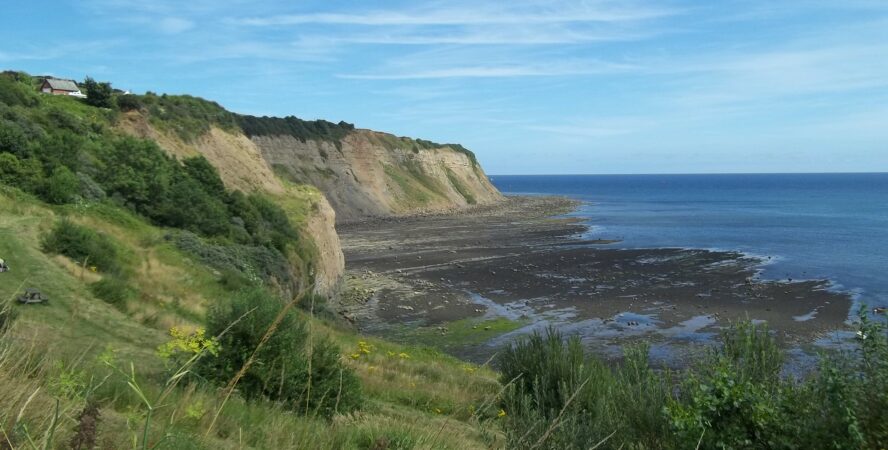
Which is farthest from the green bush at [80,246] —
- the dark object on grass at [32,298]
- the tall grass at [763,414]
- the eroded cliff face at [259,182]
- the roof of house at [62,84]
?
the roof of house at [62,84]

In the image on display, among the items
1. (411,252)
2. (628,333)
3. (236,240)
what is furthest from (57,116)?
(411,252)

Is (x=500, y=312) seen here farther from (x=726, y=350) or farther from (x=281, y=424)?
(x=281, y=424)

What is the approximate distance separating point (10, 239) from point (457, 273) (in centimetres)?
3441

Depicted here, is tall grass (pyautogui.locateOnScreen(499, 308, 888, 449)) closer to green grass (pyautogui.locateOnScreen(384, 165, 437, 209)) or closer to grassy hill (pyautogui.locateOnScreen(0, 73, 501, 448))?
grassy hill (pyautogui.locateOnScreen(0, 73, 501, 448))

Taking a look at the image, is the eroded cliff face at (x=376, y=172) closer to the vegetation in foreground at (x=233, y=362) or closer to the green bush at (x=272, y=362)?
the vegetation in foreground at (x=233, y=362)

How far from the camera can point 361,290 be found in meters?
41.0

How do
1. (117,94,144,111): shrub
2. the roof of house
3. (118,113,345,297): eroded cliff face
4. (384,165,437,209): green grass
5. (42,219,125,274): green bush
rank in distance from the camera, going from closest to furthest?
1. (42,219,125,274): green bush
2. (118,113,345,297): eroded cliff face
3. (117,94,144,111): shrub
4. the roof of house
5. (384,165,437,209): green grass

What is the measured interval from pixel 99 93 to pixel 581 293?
101 ft

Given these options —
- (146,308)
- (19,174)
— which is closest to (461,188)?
(19,174)

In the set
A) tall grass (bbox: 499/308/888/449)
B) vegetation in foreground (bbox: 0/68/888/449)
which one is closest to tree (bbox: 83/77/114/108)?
vegetation in foreground (bbox: 0/68/888/449)

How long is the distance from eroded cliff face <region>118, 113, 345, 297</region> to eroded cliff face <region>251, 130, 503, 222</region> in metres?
37.4

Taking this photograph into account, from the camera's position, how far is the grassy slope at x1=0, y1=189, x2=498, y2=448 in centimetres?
400

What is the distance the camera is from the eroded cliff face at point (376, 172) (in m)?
85.9

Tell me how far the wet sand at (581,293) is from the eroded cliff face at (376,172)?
76.9 feet
